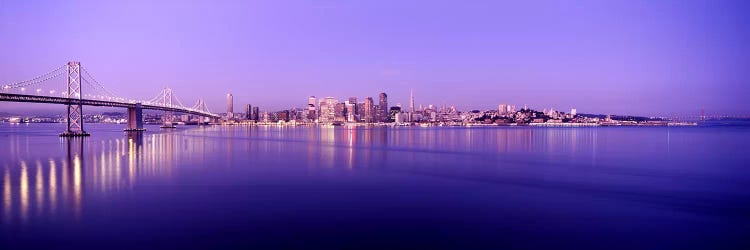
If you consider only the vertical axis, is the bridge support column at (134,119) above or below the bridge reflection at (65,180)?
above

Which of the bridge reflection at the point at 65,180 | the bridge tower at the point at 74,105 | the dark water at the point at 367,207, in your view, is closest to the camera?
the dark water at the point at 367,207

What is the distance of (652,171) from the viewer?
21609 millimetres

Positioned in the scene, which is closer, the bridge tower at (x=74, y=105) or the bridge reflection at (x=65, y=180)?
the bridge reflection at (x=65, y=180)

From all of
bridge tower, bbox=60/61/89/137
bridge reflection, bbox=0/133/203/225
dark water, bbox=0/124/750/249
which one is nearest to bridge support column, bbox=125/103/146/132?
bridge tower, bbox=60/61/89/137

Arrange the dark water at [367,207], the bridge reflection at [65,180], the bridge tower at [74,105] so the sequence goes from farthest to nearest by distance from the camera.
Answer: the bridge tower at [74,105], the bridge reflection at [65,180], the dark water at [367,207]

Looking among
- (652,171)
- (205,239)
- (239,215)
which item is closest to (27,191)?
(239,215)

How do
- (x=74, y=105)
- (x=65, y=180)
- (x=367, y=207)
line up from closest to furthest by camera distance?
(x=367, y=207) < (x=65, y=180) < (x=74, y=105)

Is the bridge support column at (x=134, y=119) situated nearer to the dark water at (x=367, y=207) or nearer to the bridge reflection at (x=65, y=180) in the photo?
the bridge reflection at (x=65, y=180)

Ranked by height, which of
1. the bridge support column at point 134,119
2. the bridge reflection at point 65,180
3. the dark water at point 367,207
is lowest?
the dark water at point 367,207

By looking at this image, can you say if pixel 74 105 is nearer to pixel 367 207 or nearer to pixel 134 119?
pixel 134 119

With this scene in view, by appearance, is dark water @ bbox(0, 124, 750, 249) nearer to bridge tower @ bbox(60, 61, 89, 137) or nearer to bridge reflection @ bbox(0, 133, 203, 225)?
bridge reflection @ bbox(0, 133, 203, 225)

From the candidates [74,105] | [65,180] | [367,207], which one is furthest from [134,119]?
[367,207]

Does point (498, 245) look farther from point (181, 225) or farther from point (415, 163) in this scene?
point (415, 163)

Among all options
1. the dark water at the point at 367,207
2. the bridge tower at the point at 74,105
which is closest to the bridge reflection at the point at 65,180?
the dark water at the point at 367,207
